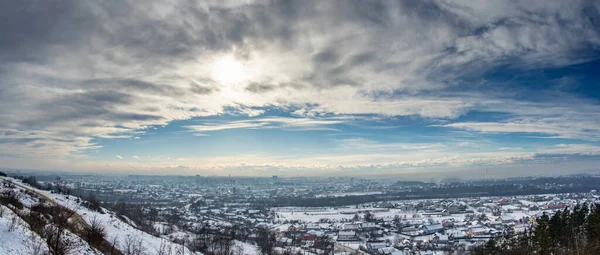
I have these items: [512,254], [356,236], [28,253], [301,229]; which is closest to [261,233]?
[301,229]

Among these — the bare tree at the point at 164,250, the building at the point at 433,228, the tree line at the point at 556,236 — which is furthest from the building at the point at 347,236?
the bare tree at the point at 164,250

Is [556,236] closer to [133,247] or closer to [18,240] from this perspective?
[133,247]

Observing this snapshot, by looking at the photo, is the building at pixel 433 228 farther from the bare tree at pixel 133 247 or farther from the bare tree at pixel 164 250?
the bare tree at pixel 133 247

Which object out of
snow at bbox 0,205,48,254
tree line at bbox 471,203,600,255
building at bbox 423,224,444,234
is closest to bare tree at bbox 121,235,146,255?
snow at bbox 0,205,48,254

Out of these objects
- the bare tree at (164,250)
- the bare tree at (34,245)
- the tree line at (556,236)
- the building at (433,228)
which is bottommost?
the building at (433,228)

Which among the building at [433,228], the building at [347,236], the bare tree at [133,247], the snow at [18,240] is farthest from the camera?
the building at [433,228]

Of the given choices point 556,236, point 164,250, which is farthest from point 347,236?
point 164,250

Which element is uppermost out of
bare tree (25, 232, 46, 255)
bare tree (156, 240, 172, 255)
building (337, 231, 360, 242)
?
bare tree (25, 232, 46, 255)

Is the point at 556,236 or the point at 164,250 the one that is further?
the point at 556,236

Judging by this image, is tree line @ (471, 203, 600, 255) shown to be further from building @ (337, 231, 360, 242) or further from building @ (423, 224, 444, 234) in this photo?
building @ (423, 224, 444, 234)

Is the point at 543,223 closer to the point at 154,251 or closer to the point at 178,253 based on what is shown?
the point at 178,253

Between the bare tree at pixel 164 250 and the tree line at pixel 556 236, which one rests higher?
the tree line at pixel 556 236
